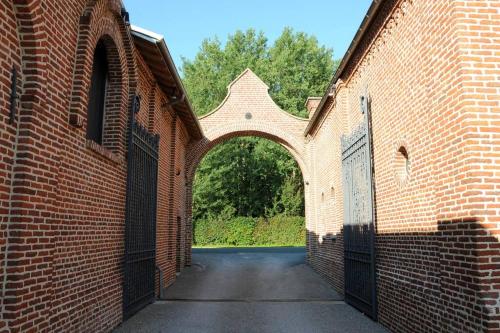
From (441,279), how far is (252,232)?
22.7m

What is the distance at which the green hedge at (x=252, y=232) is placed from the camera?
27078 mm

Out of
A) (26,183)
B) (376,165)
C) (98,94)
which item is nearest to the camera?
(26,183)

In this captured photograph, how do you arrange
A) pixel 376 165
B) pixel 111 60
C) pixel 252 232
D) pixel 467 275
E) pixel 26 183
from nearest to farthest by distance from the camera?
pixel 26 183, pixel 467 275, pixel 111 60, pixel 376 165, pixel 252 232

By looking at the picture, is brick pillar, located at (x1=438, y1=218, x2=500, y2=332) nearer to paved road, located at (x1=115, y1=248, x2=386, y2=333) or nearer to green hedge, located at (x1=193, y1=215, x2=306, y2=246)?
paved road, located at (x1=115, y1=248, x2=386, y2=333)

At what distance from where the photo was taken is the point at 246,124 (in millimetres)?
15742

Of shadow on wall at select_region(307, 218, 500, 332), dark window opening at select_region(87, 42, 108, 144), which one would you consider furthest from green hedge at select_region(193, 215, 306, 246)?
dark window opening at select_region(87, 42, 108, 144)

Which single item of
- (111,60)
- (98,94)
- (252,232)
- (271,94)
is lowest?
(252,232)

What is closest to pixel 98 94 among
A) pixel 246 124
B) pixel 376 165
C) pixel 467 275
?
pixel 376 165

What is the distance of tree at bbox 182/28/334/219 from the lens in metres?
30.2

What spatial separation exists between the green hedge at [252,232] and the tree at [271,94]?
2.00 m

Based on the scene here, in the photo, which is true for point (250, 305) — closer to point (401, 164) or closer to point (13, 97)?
point (401, 164)

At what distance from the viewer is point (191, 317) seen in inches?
308

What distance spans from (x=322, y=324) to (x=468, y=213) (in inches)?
155

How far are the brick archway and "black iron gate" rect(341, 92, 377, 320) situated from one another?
20.4 ft
